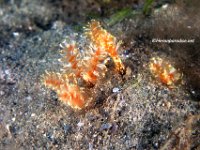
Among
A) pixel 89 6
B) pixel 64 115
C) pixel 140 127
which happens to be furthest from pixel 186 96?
pixel 89 6

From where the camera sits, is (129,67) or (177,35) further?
(177,35)

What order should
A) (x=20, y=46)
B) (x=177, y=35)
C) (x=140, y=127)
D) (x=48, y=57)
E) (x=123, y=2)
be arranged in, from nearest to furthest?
(x=140, y=127)
(x=177, y=35)
(x=48, y=57)
(x=20, y=46)
(x=123, y=2)

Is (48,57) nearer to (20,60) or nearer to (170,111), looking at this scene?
(20,60)

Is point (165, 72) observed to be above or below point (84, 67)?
below
